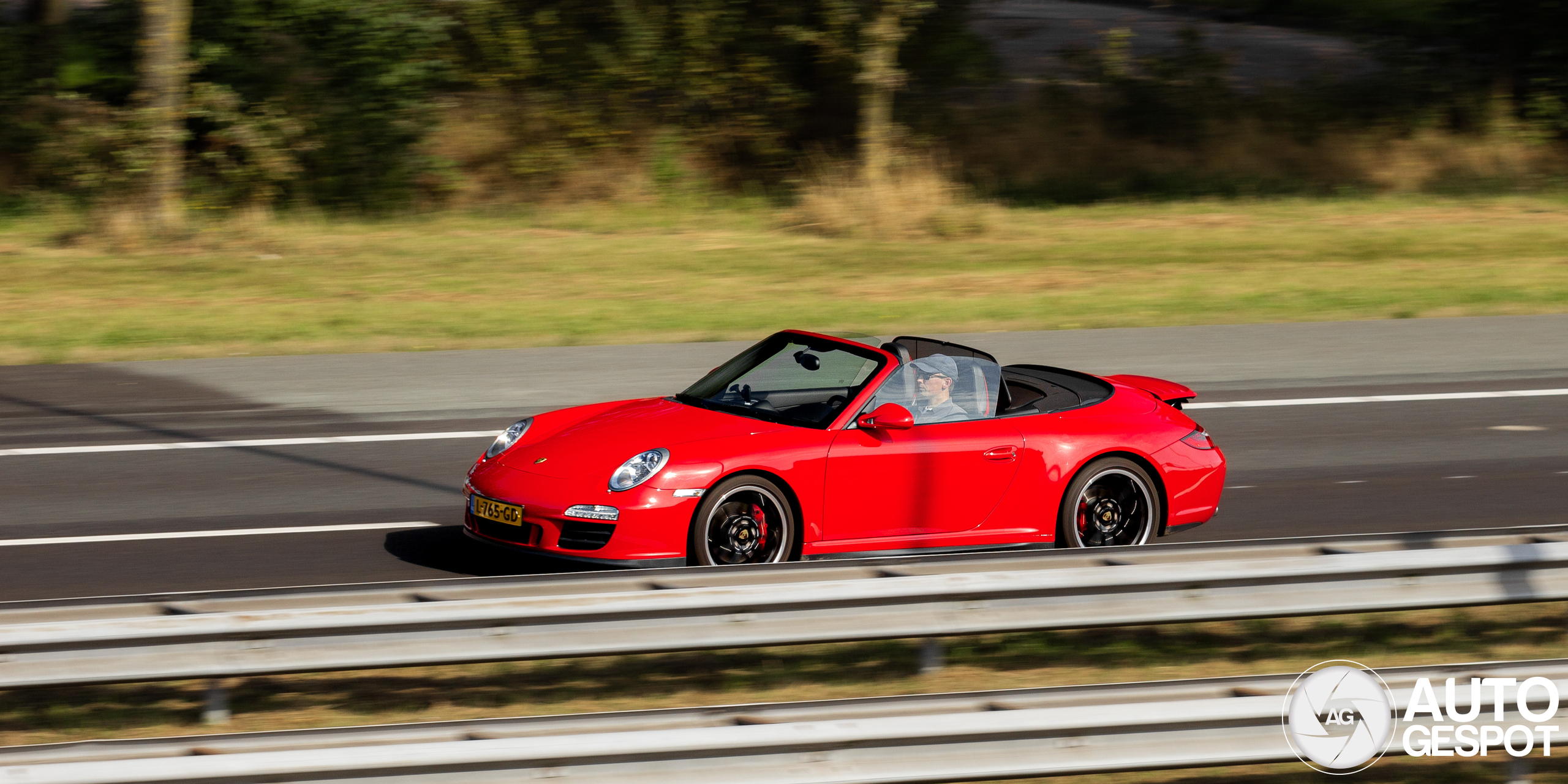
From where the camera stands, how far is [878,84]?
75.3ft

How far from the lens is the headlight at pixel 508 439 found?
27.2 feet

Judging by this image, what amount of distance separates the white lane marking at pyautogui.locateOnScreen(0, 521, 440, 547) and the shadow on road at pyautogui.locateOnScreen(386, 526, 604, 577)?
0.53 ft

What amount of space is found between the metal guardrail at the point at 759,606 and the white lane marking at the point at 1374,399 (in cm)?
586

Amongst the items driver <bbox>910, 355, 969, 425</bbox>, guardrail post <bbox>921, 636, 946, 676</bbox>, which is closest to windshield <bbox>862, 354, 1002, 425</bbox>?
driver <bbox>910, 355, 969, 425</bbox>

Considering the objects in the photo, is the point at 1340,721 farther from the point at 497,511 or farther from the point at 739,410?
the point at 497,511

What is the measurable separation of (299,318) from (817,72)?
12.0 meters

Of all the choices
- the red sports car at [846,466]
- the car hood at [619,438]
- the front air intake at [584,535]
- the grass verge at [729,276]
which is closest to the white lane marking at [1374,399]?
the grass verge at [729,276]

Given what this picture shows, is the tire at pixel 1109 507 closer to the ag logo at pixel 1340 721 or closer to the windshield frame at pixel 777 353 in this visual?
the windshield frame at pixel 777 353

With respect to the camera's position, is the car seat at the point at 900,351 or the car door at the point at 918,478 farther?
the car seat at the point at 900,351

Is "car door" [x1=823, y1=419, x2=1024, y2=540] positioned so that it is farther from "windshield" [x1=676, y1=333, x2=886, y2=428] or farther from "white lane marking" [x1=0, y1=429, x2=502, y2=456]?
"white lane marking" [x1=0, y1=429, x2=502, y2=456]

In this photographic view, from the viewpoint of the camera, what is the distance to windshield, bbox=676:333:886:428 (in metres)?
8.27

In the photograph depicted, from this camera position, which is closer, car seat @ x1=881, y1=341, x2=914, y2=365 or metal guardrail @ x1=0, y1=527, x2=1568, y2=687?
metal guardrail @ x1=0, y1=527, x2=1568, y2=687

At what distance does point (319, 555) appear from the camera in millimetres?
8586

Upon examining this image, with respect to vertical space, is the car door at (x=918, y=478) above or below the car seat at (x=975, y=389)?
below
